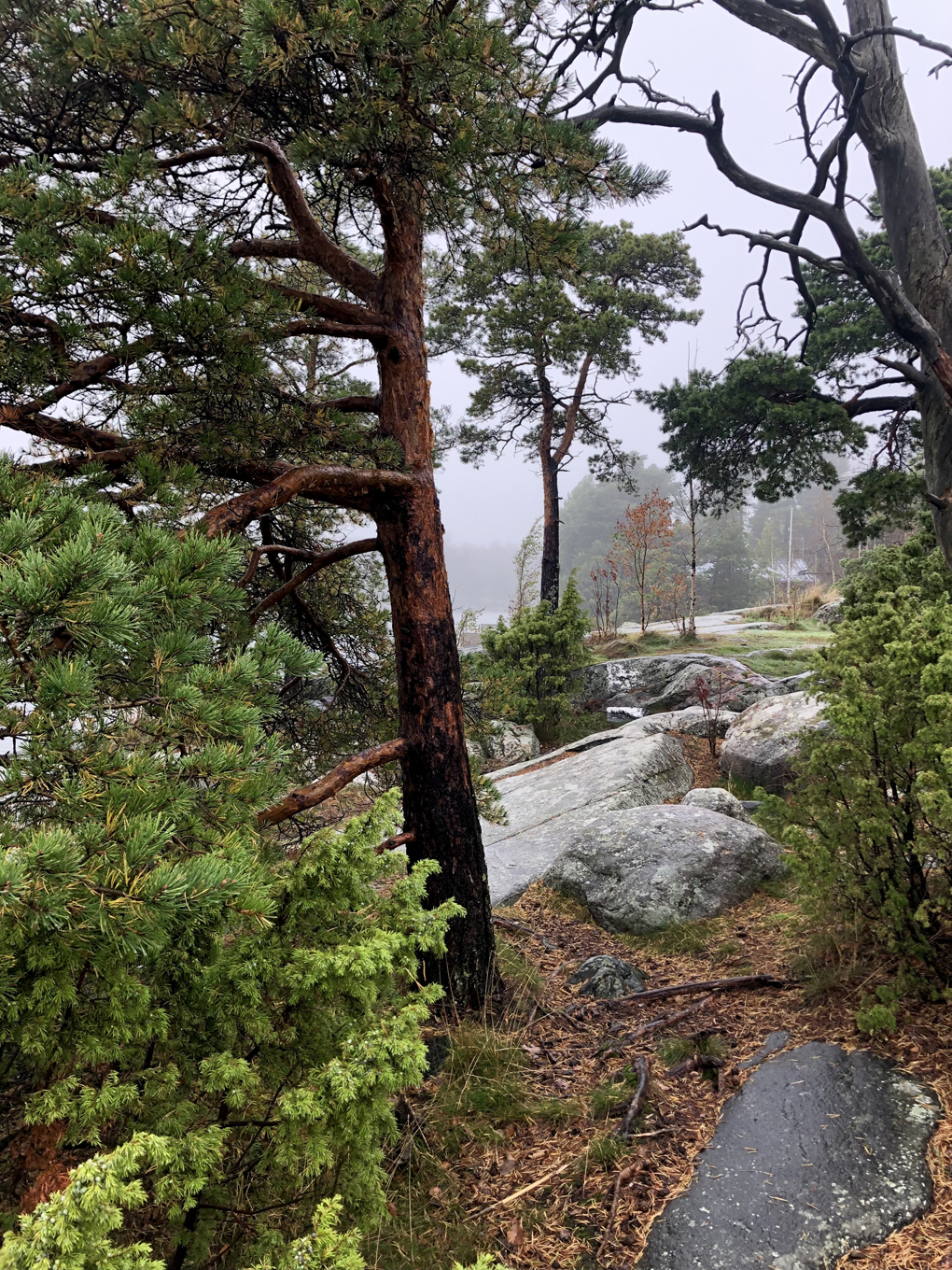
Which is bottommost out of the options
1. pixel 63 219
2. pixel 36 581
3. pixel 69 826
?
pixel 69 826

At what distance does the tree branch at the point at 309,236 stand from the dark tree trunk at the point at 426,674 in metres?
0.13

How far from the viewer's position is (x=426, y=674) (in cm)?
356

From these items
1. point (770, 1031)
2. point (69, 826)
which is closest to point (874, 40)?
point (770, 1031)

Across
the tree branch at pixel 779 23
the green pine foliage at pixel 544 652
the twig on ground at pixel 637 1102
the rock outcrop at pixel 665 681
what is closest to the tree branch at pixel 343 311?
the twig on ground at pixel 637 1102

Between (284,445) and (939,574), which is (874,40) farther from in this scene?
(284,445)

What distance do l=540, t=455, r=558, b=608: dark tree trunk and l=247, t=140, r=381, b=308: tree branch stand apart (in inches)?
423

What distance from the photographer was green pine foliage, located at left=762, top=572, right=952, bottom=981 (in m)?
3.04

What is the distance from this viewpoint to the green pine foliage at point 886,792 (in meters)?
3.04

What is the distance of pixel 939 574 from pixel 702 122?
5.14 metres

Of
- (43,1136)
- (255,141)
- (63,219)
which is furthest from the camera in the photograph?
(255,141)

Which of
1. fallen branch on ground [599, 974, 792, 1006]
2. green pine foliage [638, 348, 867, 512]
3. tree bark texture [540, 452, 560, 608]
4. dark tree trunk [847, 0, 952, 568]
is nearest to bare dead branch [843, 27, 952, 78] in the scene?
dark tree trunk [847, 0, 952, 568]

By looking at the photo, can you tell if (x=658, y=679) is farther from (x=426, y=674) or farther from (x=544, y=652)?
(x=426, y=674)

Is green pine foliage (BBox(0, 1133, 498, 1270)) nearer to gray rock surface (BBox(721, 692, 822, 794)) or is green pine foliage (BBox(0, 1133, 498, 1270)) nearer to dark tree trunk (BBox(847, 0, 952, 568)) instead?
gray rock surface (BBox(721, 692, 822, 794))

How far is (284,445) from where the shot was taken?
3213 millimetres
